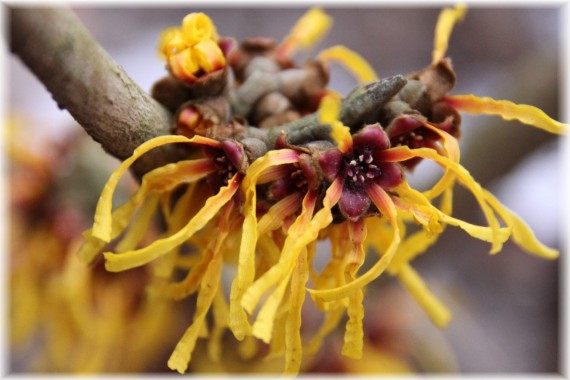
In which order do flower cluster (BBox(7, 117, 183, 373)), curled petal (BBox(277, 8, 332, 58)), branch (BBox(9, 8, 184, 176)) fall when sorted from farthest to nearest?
Result: flower cluster (BBox(7, 117, 183, 373)) → curled petal (BBox(277, 8, 332, 58)) → branch (BBox(9, 8, 184, 176))

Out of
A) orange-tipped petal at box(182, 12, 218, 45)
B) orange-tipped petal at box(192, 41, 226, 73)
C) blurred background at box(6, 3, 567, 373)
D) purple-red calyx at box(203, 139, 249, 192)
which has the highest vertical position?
orange-tipped petal at box(182, 12, 218, 45)

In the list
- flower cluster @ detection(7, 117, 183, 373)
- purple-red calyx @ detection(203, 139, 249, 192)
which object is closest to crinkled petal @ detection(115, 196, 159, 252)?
purple-red calyx @ detection(203, 139, 249, 192)

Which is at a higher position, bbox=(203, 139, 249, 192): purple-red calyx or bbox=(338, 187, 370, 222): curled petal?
bbox=(203, 139, 249, 192): purple-red calyx

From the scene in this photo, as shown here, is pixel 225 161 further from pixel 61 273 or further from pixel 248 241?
pixel 61 273

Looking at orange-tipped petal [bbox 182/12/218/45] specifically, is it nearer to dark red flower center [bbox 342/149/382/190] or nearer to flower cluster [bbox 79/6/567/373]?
flower cluster [bbox 79/6/567/373]

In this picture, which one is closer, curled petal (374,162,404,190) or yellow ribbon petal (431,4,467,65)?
curled petal (374,162,404,190)

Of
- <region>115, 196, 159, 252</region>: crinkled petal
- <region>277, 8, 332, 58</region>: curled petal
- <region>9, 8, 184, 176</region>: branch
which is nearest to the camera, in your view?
<region>9, 8, 184, 176</region>: branch

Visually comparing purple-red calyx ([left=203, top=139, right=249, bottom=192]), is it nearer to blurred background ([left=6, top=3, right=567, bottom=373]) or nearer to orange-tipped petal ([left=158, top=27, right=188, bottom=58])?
orange-tipped petal ([left=158, top=27, right=188, bottom=58])

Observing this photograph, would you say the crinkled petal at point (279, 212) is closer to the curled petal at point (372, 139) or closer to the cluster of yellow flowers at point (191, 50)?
the curled petal at point (372, 139)
